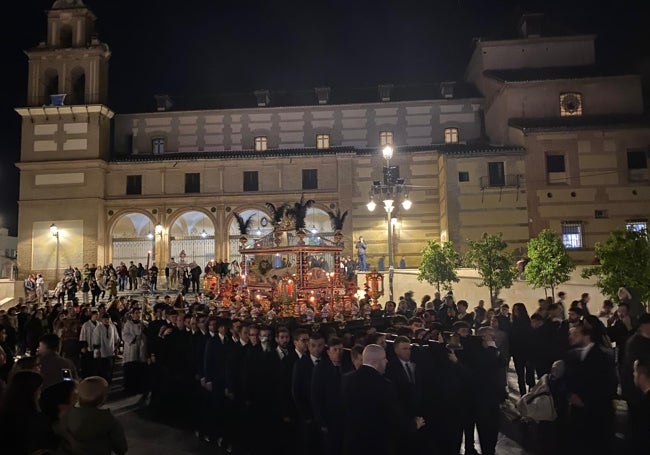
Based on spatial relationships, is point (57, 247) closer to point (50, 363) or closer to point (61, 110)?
point (61, 110)

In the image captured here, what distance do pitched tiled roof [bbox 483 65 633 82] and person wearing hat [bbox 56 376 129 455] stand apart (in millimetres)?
34314

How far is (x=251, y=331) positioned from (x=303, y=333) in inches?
46.3

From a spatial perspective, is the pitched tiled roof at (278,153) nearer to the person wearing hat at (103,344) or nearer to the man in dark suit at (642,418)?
the person wearing hat at (103,344)

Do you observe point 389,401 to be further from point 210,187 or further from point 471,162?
point 210,187

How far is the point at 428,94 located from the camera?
40438 millimetres

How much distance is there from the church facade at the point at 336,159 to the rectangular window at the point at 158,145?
105mm

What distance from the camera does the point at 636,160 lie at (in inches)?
1264

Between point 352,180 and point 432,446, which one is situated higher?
point 352,180

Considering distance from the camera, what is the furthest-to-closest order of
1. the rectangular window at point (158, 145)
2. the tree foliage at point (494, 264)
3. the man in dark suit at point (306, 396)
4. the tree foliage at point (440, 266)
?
the rectangular window at point (158, 145), the tree foliage at point (440, 266), the tree foliage at point (494, 264), the man in dark suit at point (306, 396)

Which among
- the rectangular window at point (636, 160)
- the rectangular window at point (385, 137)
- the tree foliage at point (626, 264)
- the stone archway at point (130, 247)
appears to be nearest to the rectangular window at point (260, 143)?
the rectangular window at point (385, 137)

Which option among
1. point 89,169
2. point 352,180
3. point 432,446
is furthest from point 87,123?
point 432,446

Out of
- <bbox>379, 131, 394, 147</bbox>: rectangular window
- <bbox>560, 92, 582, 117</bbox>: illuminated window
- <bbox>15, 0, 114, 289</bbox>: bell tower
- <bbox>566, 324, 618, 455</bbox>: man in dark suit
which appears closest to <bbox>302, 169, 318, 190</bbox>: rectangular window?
<bbox>379, 131, 394, 147</bbox>: rectangular window

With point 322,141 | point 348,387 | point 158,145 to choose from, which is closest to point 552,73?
point 322,141

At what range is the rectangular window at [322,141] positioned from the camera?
39.7 meters
